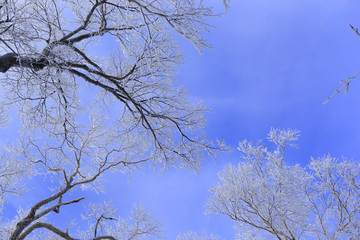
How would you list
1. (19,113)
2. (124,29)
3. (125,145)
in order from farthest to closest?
(125,145)
(19,113)
(124,29)

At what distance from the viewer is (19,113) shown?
6.44 m

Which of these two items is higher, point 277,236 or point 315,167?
point 315,167

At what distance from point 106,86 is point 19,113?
2.23 m

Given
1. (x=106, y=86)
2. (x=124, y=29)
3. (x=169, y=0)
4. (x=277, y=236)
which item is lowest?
(x=277, y=236)

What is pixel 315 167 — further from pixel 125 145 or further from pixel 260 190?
pixel 125 145

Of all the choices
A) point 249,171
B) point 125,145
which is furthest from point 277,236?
point 125,145

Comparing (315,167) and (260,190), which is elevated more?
(315,167)

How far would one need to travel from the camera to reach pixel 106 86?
5.80 m

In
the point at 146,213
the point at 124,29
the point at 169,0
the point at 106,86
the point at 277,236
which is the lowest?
the point at 277,236

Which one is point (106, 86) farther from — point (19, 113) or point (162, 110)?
point (19, 113)

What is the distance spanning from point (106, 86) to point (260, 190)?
5.31 metres

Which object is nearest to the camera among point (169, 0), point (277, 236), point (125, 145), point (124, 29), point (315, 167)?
point (169, 0)

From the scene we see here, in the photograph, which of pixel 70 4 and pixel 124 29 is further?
pixel 70 4

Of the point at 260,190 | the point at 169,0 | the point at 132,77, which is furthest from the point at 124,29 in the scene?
the point at 260,190
